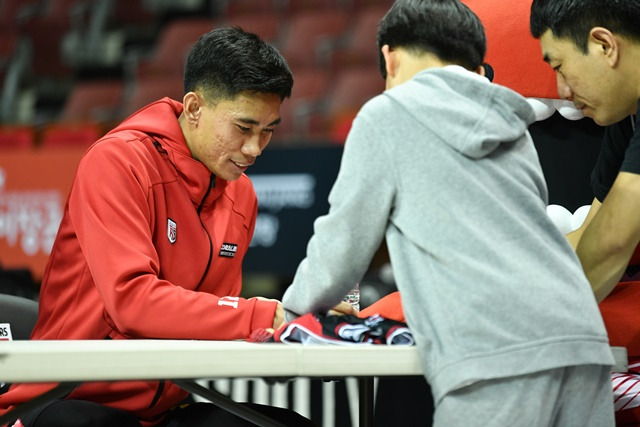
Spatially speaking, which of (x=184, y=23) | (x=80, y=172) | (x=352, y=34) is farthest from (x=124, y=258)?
(x=184, y=23)

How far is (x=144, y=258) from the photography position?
1896 mm

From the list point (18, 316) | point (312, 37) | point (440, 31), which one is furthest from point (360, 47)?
point (440, 31)

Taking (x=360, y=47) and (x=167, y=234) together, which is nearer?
(x=167, y=234)

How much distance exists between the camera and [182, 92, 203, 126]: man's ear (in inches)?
89.5

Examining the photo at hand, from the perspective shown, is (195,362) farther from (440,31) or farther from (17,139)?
(17,139)

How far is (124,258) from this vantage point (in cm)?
188

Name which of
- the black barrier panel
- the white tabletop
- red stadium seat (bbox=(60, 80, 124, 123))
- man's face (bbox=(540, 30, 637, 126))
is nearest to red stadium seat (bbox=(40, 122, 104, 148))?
red stadium seat (bbox=(60, 80, 124, 123))

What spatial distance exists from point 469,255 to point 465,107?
26cm

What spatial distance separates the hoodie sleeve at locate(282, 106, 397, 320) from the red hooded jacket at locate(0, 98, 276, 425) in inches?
14.2

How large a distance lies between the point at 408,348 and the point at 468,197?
27 centimetres

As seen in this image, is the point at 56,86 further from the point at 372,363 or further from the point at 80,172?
the point at 372,363

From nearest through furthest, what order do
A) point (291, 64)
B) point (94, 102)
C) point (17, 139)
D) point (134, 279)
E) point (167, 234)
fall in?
point (134, 279), point (167, 234), point (17, 139), point (291, 64), point (94, 102)

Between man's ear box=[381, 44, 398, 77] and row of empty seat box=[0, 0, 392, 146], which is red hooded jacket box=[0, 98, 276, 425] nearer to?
man's ear box=[381, 44, 398, 77]

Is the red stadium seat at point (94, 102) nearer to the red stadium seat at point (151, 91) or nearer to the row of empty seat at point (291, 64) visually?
the row of empty seat at point (291, 64)
